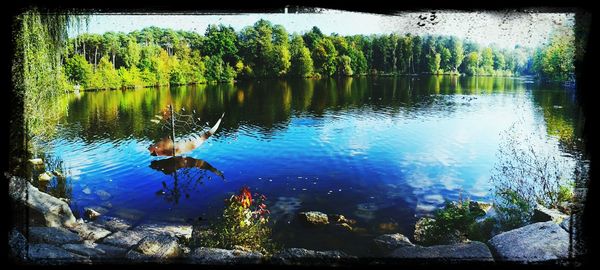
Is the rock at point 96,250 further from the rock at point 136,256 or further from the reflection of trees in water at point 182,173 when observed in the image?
the reflection of trees in water at point 182,173

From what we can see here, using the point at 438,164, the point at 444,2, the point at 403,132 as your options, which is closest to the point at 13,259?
the point at 444,2

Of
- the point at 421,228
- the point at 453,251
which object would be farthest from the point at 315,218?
the point at 453,251

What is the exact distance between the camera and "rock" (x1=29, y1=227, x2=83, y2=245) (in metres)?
6.68

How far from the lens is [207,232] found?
8875mm

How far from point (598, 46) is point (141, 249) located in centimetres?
702

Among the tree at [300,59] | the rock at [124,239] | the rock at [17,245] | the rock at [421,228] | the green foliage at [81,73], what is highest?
the tree at [300,59]

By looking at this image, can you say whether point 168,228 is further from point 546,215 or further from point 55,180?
point 546,215

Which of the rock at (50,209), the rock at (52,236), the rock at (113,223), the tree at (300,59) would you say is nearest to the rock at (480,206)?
the rock at (113,223)

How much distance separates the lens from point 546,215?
7.61 meters

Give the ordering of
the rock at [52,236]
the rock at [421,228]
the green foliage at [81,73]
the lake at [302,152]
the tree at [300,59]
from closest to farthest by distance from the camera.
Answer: the rock at [52,236]
the rock at [421,228]
the lake at [302,152]
the green foliage at [81,73]
the tree at [300,59]

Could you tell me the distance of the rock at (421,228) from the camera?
928 centimetres

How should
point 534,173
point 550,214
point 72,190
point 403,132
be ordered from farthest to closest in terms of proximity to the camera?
1. point 403,132
2. point 72,190
3. point 534,173
4. point 550,214

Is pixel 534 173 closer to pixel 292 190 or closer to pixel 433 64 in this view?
pixel 292 190

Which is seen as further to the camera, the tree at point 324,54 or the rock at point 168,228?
the tree at point 324,54
